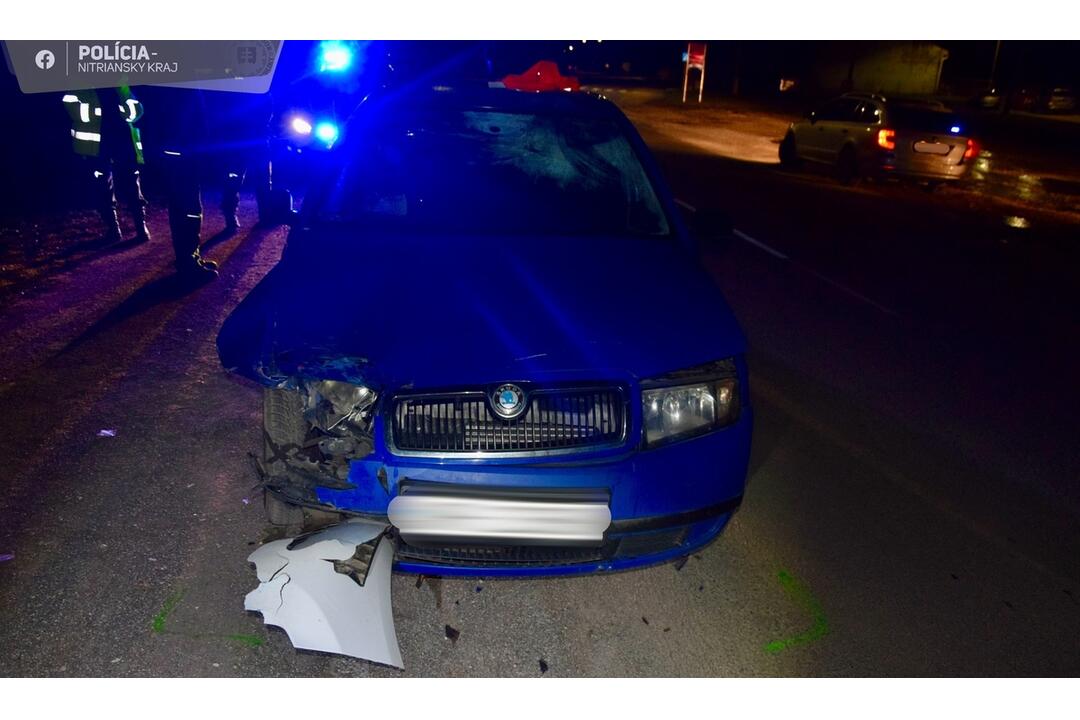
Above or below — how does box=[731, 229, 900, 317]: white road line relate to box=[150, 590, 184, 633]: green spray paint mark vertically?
below

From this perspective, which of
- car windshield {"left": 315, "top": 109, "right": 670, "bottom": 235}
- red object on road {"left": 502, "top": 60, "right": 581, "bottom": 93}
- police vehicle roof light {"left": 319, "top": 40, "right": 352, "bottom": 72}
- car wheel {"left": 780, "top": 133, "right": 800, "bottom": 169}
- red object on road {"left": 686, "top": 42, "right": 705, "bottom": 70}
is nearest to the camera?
car windshield {"left": 315, "top": 109, "right": 670, "bottom": 235}

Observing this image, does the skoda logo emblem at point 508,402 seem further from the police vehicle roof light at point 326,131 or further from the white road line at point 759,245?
the police vehicle roof light at point 326,131

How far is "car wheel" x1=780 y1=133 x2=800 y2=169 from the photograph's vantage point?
16.9 metres

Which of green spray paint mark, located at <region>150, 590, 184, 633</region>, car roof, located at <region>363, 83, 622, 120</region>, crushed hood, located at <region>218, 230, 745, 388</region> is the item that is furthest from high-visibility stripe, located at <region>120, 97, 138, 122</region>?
green spray paint mark, located at <region>150, 590, 184, 633</region>

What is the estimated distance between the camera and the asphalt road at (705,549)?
2816 millimetres

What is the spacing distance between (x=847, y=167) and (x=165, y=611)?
48.5 feet

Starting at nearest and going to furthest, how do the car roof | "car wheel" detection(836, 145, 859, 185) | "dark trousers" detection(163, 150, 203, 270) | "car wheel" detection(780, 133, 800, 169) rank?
1. the car roof
2. "dark trousers" detection(163, 150, 203, 270)
3. "car wheel" detection(836, 145, 859, 185)
4. "car wheel" detection(780, 133, 800, 169)

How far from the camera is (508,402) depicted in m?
2.67

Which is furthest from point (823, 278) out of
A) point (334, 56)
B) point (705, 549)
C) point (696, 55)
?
point (696, 55)

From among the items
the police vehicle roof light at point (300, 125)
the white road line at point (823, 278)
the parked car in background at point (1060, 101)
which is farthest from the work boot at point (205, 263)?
the parked car in background at point (1060, 101)

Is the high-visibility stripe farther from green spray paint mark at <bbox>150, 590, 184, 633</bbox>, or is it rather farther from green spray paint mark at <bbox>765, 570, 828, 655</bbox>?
green spray paint mark at <bbox>765, 570, 828, 655</bbox>

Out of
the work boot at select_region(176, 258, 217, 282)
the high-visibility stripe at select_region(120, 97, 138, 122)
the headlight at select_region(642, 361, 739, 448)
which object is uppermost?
the high-visibility stripe at select_region(120, 97, 138, 122)

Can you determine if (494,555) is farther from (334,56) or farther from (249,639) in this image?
(334,56)

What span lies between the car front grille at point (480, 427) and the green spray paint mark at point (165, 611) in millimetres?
1046
